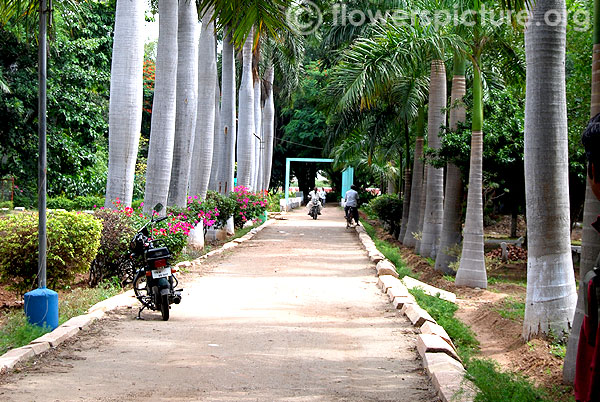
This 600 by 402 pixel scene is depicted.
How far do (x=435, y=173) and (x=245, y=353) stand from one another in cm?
1293

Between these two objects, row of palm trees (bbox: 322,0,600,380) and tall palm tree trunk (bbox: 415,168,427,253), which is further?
tall palm tree trunk (bbox: 415,168,427,253)

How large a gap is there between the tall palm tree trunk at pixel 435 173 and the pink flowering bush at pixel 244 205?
8.99 meters

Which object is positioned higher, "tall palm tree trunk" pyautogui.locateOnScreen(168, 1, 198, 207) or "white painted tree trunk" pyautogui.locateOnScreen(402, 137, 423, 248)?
"tall palm tree trunk" pyautogui.locateOnScreen(168, 1, 198, 207)

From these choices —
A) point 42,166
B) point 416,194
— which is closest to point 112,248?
point 42,166

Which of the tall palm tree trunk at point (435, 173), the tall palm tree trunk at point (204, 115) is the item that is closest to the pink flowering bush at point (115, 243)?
the tall palm tree trunk at point (204, 115)

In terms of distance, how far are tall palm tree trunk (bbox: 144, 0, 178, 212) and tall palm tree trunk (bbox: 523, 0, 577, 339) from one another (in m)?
8.50

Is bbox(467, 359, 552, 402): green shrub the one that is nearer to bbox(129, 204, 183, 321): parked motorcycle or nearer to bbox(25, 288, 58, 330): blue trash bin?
bbox(129, 204, 183, 321): parked motorcycle

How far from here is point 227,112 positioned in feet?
89.7

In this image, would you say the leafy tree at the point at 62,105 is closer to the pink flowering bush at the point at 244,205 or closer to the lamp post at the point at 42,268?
the pink flowering bush at the point at 244,205

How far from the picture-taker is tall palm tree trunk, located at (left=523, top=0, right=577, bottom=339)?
8609 mm

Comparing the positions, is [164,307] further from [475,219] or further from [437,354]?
[475,219]

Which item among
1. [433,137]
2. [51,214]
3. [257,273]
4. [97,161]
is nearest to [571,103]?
[433,137]

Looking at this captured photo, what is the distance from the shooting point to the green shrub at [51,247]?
32.9ft

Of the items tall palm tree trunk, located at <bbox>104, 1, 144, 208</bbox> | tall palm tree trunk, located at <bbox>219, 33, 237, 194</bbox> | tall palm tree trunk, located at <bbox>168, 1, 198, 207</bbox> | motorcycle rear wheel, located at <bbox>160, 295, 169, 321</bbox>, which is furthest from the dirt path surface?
tall palm tree trunk, located at <bbox>219, 33, 237, 194</bbox>
